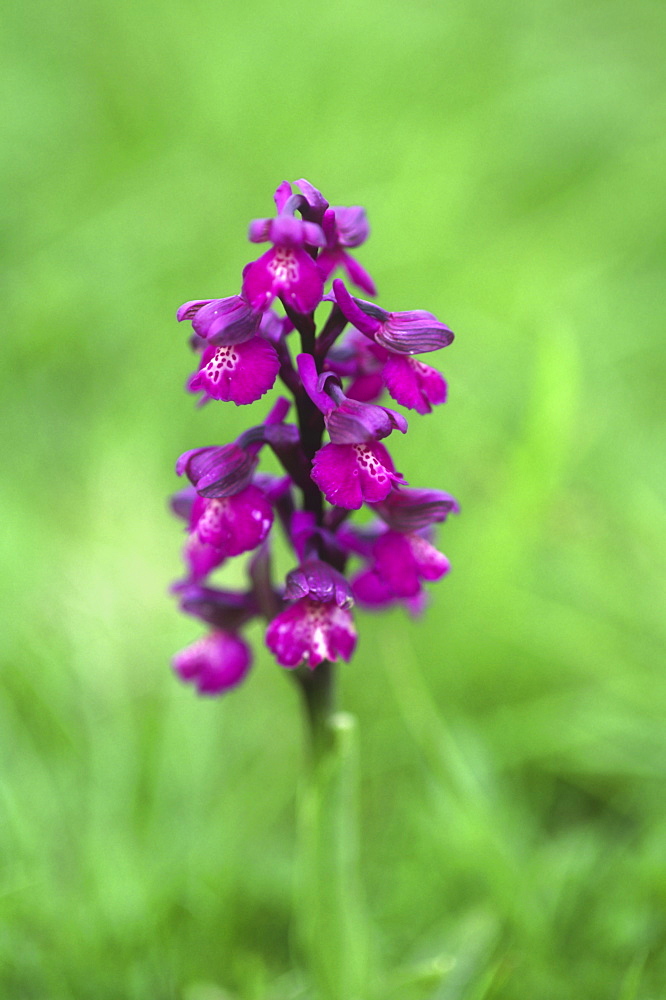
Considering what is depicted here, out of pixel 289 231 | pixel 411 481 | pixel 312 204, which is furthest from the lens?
pixel 411 481

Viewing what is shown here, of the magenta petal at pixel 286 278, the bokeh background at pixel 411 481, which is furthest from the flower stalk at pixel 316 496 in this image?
the bokeh background at pixel 411 481

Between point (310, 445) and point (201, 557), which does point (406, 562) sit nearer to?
point (310, 445)

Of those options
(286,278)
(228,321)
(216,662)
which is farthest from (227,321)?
(216,662)

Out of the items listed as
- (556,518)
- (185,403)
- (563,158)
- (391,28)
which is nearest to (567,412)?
(556,518)

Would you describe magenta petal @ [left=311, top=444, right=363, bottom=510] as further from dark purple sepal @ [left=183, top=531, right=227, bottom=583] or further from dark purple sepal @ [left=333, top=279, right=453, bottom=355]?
dark purple sepal @ [left=183, top=531, right=227, bottom=583]

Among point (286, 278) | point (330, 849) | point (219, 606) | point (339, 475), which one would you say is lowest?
point (330, 849)

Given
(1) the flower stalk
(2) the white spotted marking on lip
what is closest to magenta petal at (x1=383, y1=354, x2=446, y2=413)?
(1) the flower stalk

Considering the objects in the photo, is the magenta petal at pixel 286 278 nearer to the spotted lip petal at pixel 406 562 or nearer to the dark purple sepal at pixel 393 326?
the dark purple sepal at pixel 393 326
